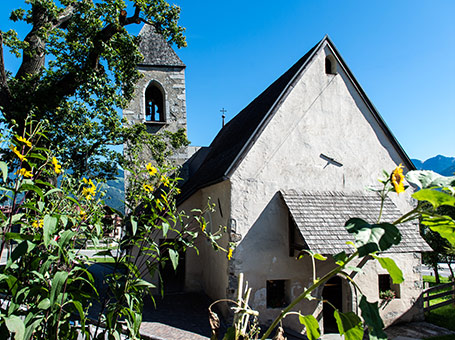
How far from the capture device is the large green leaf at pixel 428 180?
3.04 ft

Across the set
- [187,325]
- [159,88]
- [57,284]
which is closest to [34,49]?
[159,88]

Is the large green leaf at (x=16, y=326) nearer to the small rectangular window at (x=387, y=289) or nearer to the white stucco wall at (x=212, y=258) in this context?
the white stucco wall at (x=212, y=258)

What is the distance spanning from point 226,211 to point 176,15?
21.4 feet

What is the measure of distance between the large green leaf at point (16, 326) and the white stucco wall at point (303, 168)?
8317 mm

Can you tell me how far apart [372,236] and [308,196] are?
32.1 feet

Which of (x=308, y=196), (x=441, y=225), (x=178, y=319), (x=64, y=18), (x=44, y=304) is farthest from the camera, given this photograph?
(x=64, y=18)

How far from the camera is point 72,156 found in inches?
455

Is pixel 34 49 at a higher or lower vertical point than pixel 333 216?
higher

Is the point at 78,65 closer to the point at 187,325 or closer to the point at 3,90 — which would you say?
the point at 3,90

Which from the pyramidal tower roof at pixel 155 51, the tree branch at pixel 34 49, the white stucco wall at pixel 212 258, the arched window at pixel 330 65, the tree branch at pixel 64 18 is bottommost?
the white stucco wall at pixel 212 258

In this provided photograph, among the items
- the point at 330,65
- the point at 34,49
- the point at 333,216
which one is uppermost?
the point at 34,49

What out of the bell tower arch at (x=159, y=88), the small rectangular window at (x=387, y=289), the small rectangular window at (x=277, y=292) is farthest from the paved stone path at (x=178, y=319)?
the bell tower arch at (x=159, y=88)

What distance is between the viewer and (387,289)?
10.8 metres

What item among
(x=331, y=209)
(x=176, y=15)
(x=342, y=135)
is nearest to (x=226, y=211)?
(x=331, y=209)
